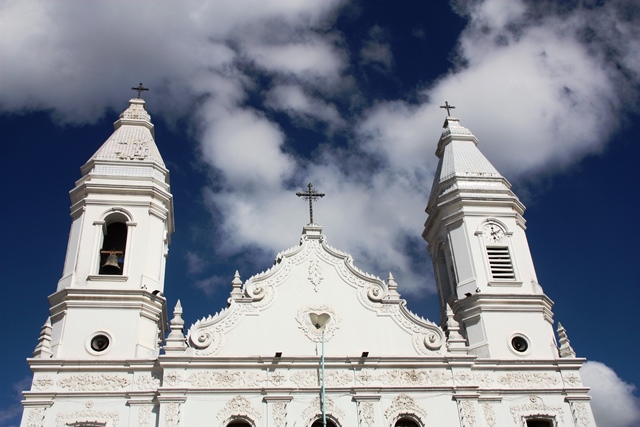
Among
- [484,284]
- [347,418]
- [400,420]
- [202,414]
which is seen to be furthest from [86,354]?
[484,284]

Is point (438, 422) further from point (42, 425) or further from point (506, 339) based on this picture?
point (42, 425)

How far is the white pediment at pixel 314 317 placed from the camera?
2125cm

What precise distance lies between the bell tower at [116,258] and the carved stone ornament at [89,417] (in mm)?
1745

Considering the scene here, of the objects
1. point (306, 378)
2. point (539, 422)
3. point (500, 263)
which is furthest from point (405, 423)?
point (500, 263)

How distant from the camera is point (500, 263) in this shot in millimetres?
24734

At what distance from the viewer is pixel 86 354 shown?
2102 centimetres

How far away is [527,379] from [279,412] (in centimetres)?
812

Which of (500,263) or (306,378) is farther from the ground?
(500,263)

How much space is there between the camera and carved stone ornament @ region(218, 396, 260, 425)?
19797 mm

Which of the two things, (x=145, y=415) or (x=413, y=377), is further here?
(x=413, y=377)

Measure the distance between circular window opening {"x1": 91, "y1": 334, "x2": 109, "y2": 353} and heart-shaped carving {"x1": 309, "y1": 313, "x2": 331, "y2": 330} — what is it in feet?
21.2

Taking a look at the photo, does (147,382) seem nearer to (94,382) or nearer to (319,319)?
(94,382)

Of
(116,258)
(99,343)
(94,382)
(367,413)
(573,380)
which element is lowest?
(367,413)

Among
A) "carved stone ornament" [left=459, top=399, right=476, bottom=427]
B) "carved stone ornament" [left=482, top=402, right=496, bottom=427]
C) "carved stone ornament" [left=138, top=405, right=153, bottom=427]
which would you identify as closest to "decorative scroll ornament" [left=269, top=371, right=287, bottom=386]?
"carved stone ornament" [left=138, top=405, right=153, bottom=427]
